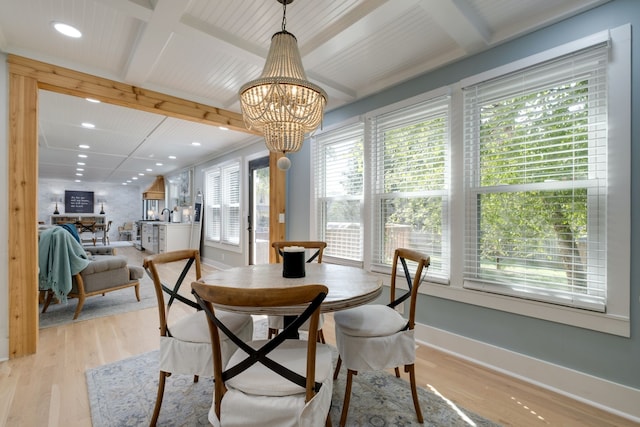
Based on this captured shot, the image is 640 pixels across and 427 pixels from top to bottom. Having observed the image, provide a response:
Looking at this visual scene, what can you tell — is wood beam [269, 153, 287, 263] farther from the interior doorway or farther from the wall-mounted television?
the wall-mounted television

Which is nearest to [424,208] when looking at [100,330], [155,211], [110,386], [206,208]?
[110,386]

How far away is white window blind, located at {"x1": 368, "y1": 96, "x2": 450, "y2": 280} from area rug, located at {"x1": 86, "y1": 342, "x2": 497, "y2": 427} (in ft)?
3.52

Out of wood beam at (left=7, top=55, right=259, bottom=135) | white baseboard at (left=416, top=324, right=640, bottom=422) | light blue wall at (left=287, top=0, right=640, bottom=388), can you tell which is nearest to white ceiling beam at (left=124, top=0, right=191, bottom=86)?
wood beam at (left=7, top=55, right=259, bottom=135)

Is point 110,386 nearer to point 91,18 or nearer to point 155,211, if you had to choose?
point 91,18

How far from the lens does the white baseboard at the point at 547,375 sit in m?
1.64

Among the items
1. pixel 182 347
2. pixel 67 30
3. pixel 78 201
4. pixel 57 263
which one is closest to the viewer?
pixel 182 347

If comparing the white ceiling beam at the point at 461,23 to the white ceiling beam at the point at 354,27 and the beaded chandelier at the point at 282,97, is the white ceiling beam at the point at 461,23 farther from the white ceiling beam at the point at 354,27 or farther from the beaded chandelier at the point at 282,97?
the beaded chandelier at the point at 282,97

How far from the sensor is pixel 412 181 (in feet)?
8.78

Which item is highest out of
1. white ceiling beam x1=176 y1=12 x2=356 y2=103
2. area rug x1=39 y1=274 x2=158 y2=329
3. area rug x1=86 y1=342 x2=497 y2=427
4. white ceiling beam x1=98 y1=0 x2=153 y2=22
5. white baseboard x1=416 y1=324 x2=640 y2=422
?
white ceiling beam x1=176 y1=12 x2=356 y2=103

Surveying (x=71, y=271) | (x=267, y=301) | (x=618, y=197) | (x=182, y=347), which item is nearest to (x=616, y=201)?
(x=618, y=197)

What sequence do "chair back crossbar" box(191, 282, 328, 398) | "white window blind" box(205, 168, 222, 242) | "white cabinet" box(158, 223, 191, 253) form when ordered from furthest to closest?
"white cabinet" box(158, 223, 191, 253)
"white window blind" box(205, 168, 222, 242)
"chair back crossbar" box(191, 282, 328, 398)

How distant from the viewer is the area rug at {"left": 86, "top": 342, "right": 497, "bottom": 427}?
1580mm

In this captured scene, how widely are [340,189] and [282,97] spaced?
190 centimetres

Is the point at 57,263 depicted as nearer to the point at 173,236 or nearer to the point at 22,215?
the point at 22,215
